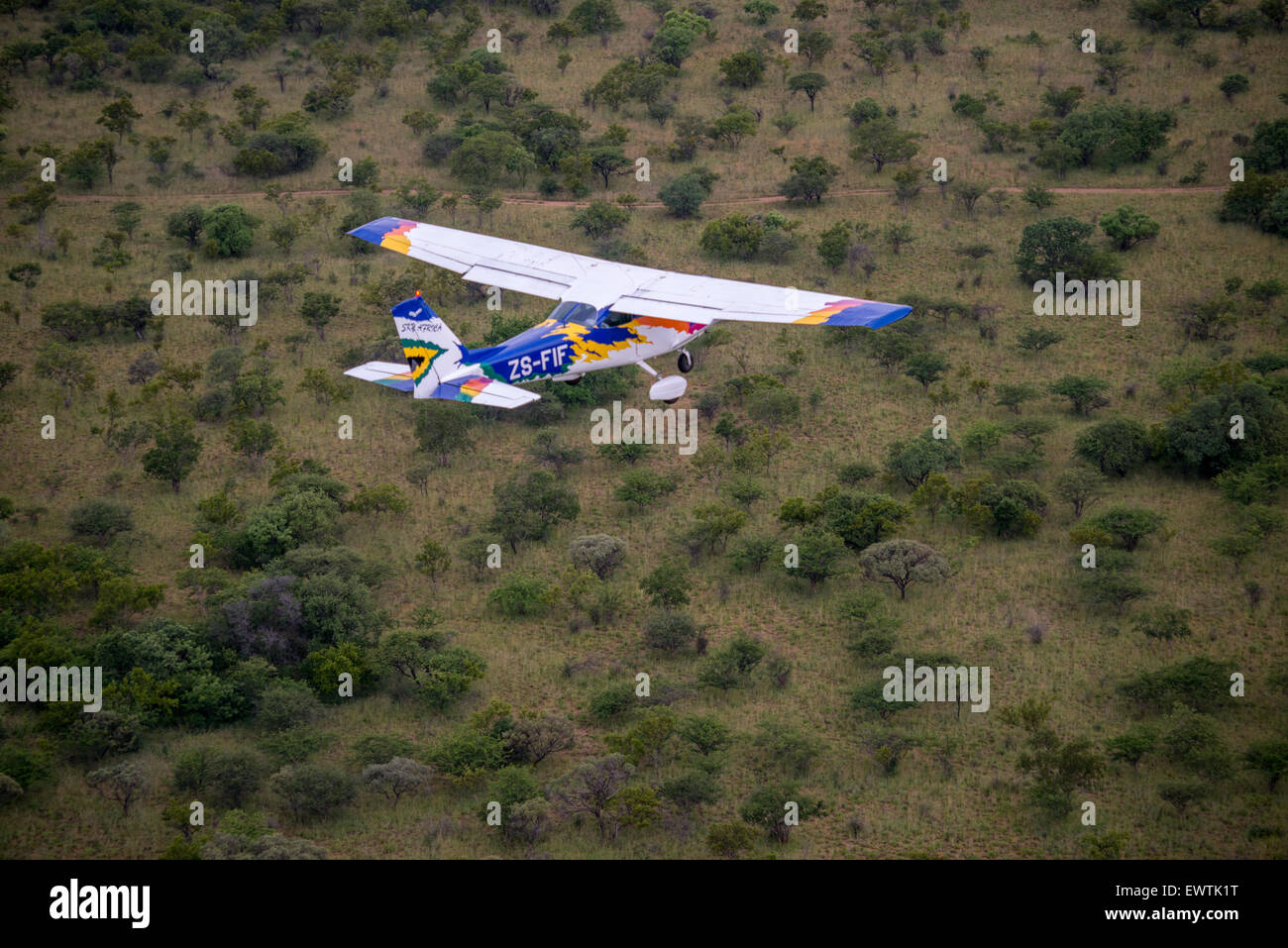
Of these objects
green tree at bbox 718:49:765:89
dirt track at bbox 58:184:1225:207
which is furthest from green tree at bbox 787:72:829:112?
dirt track at bbox 58:184:1225:207

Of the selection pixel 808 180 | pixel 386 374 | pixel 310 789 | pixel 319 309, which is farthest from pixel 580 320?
pixel 808 180

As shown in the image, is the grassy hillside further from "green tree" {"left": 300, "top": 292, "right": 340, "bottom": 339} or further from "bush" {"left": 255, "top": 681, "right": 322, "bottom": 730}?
"green tree" {"left": 300, "top": 292, "right": 340, "bottom": 339}

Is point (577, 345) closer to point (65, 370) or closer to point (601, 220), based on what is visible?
point (601, 220)

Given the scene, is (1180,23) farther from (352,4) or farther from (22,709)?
(22,709)

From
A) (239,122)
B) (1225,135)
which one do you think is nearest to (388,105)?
(239,122)

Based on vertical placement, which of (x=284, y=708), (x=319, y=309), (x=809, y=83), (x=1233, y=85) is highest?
(x=809, y=83)

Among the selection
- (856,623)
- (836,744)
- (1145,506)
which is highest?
(1145,506)
